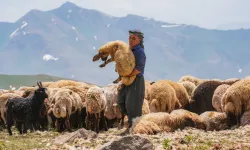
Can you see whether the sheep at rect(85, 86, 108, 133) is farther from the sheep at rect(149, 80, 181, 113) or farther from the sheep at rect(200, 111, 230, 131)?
the sheep at rect(200, 111, 230, 131)

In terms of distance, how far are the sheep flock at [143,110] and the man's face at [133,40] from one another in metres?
1.91

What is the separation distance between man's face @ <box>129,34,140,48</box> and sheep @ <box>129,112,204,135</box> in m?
1.91

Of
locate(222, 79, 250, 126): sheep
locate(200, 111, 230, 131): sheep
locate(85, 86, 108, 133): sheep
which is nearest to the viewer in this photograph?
locate(200, 111, 230, 131): sheep

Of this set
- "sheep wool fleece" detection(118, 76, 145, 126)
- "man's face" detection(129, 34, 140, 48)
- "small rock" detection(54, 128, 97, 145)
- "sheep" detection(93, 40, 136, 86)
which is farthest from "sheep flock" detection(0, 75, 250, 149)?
"man's face" detection(129, 34, 140, 48)

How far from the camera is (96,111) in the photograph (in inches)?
653

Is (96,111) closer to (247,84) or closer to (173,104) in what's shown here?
(173,104)

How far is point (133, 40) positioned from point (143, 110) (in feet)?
12.1

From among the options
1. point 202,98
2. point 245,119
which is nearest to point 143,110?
point 245,119

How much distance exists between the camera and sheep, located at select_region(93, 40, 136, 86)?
40.9 ft

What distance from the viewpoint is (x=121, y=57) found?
41.0 ft

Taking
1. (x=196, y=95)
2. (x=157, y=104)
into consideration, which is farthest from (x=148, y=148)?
(x=196, y=95)

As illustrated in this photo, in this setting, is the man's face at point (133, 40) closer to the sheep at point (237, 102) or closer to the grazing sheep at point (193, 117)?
the grazing sheep at point (193, 117)

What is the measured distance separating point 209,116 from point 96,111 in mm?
4168

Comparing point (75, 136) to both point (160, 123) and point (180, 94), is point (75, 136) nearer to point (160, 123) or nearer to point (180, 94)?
point (160, 123)
